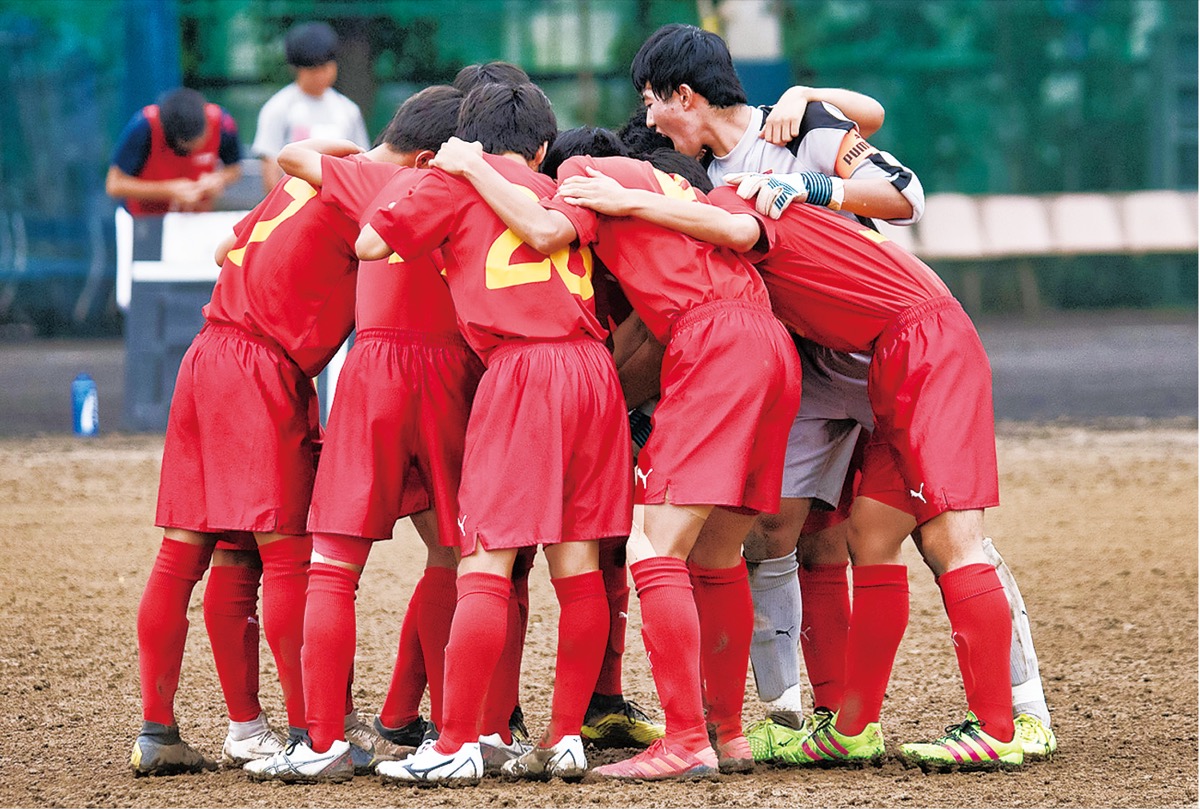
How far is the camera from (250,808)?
353 centimetres

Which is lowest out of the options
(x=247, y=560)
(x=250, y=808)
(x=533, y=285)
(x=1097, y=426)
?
(x=1097, y=426)

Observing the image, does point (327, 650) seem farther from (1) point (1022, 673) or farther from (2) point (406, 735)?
(1) point (1022, 673)

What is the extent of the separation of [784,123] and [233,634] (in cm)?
199

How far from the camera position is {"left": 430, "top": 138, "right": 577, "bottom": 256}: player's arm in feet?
12.3

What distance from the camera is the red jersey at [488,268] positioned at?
3748 mm

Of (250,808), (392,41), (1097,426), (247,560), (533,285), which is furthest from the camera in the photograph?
(392,41)

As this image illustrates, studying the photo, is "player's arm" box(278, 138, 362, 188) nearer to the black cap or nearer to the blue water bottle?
the black cap

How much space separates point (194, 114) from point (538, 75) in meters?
6.53

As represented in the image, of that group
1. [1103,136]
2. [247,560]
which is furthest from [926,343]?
[1103,136]

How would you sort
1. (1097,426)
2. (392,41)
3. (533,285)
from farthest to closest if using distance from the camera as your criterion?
(392,41), (1097,426), (533,285)

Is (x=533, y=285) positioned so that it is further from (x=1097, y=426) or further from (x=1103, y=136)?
(x=1103, y=136)

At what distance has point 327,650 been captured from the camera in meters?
3.73

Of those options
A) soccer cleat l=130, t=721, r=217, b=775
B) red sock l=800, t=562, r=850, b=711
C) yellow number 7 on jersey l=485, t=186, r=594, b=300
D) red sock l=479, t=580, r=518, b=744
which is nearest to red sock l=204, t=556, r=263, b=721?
soccer cleat l=130, t=721, r=217, b=775

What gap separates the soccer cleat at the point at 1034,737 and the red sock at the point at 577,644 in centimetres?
117
